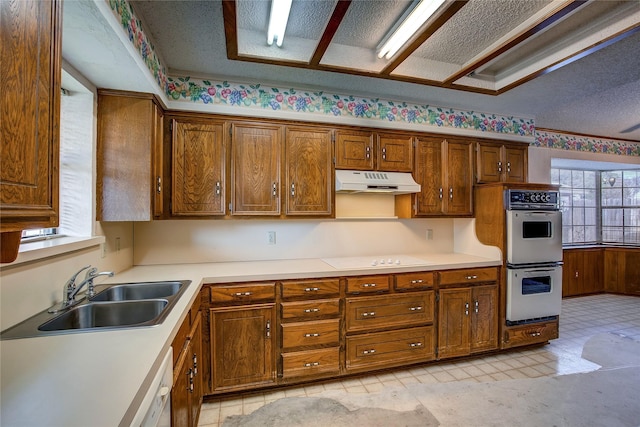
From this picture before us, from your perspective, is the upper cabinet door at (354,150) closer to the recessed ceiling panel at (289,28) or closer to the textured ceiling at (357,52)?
the textured ceiling at (357,52)

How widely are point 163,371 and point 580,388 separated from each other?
303cm

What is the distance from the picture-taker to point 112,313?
5.08ft

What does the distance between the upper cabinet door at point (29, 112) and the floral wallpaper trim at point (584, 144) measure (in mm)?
4778

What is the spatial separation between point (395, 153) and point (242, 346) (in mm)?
2206

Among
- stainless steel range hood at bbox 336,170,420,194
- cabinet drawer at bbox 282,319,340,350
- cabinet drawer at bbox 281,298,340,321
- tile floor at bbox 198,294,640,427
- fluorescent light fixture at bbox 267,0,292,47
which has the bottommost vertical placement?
tile floor at bbox 198,294,640,427

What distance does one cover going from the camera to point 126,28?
1.49m

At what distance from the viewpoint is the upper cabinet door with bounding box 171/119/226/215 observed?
236cm

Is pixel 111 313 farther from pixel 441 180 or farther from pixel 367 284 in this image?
pixel 441 180

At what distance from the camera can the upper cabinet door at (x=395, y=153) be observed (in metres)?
2.85

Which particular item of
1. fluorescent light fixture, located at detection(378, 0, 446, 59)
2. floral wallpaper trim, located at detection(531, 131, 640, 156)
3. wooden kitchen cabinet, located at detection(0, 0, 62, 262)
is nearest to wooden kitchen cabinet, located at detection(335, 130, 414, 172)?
fluorescent light fixture, located at detection(378, 0, 446, 59)

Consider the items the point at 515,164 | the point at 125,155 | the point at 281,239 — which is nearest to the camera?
the point at 125,155

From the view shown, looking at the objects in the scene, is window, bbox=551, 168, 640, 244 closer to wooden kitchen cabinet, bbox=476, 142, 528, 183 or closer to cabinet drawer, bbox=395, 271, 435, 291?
wooden kitchen cabinet, bbox=476, 142, 528, 183

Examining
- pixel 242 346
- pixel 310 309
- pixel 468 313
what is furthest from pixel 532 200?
pixel 242 346

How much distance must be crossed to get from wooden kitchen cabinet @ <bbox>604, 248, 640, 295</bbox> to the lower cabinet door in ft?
19.8
